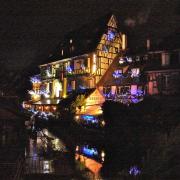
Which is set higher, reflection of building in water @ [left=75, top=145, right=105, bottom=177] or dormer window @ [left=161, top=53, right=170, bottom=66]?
dormer window @ [left=161, top=53, right=170, bottom=66]

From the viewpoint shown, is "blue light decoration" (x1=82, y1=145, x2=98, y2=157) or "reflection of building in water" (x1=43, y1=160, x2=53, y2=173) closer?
"reflection of building in water" (x1=43, y1=160, x2=53, y2=173)

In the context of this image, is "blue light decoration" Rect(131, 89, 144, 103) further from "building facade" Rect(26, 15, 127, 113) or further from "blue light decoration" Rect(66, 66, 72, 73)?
"blue light decoration" Rect(66, 66, 72, 73)

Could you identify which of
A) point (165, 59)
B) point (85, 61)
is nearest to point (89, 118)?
point (165, 59)

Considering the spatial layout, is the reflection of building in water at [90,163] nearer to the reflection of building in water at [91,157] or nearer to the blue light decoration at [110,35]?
the reflection of building in water at [91,157]

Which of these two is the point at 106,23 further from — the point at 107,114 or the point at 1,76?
the point at 1,76

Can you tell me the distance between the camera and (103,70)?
5150 centimetres

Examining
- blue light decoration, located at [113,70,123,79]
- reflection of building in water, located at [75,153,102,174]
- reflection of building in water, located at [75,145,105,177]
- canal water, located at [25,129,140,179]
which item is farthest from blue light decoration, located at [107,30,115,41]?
reflection of building in water, located at [75,153,102,174]

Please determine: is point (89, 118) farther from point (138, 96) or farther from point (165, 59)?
point (165, 59)

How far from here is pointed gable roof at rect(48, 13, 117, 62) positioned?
52.8 metres

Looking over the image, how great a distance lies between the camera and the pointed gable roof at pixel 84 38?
52.8 meters

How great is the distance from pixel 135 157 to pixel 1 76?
47.9m

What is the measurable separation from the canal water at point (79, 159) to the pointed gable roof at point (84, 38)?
2171cm

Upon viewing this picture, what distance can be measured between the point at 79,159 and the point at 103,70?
26251 millimetres

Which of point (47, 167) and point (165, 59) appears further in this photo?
point (165, 59)
